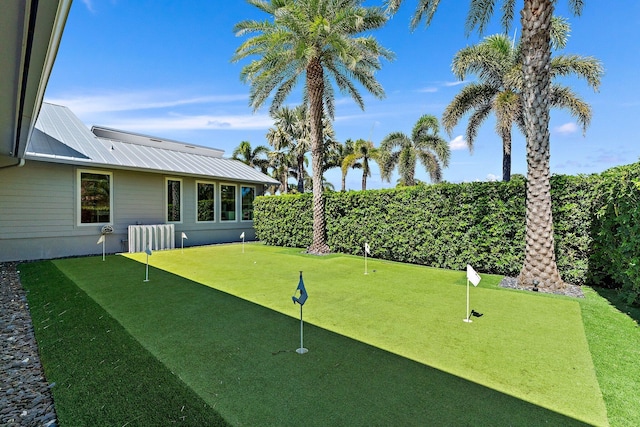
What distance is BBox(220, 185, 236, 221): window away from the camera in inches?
631

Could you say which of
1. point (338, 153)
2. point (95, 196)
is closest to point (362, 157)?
point (338, 153)

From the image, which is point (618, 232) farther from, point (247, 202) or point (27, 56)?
point (247, 202)

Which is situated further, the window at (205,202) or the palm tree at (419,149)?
the palm tree at (419,149)

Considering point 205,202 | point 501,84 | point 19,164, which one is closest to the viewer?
point 19,164

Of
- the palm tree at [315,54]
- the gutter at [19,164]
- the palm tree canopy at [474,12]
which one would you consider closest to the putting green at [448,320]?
the palm tree at [315,54]

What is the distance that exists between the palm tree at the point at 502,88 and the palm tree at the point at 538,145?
7643 mm

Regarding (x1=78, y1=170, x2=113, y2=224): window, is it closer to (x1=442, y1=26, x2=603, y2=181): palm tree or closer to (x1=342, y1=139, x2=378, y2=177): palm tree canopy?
(x1=442, y1=26, x2=603, y2=181): palm tree

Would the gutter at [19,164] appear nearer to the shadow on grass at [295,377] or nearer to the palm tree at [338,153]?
the shadow on grass at [295,377]

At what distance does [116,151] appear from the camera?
1273cm

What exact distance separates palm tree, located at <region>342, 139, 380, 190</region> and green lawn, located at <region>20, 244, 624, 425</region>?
2455cm

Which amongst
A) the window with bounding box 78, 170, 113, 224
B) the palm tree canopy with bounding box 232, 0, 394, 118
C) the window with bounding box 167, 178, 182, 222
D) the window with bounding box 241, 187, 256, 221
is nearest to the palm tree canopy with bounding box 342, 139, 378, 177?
the window with bounding box 241, 187, 256, 221

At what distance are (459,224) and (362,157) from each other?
23.1 metres

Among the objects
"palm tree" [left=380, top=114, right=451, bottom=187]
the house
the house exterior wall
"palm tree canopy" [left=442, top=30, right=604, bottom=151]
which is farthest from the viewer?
"palm tree" [left=380, top=114, right=451, bottom=187]

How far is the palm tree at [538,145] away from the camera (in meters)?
6.77
